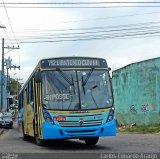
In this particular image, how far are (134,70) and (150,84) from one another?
307 cm

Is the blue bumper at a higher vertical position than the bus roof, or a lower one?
lower

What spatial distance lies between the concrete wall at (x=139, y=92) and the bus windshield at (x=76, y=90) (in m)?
17.2

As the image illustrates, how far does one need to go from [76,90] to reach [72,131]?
1483 mm

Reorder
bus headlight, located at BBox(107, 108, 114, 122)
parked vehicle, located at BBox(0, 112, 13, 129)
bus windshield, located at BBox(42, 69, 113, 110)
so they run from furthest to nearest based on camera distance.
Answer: parked vehicle, located at BBox(0, 112, 13, 129) → bus headlight, located at BBox(107, 108, 114, 122) → bus windshield, located at BBox(42, 69, 113, 110)

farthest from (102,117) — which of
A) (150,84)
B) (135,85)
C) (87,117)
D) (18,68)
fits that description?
(18,68)

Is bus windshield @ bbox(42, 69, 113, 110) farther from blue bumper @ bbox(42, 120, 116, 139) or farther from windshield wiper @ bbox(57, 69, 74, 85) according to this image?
blue bumper @ bbox(42, 120, 116, 139)

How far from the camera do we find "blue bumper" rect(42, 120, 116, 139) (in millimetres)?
15445

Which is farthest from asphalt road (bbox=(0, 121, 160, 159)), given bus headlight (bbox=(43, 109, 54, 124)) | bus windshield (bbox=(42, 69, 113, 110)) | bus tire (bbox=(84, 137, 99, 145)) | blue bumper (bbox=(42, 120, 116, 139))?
bus windshield (bbox=(42, 69, 113, 110))

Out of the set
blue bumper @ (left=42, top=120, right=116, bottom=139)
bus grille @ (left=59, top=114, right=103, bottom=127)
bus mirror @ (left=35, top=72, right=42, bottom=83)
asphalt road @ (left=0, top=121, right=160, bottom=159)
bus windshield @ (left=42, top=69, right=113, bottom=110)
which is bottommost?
asphalt road @ (left=0, top=121, right=160, bottom=159)

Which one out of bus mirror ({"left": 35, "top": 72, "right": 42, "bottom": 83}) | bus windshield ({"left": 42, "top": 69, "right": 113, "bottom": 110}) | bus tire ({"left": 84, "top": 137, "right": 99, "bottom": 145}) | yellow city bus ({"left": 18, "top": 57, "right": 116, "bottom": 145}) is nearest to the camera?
yellow city bus ({"left": 18, "top": 57, "right": 116, "bottom": 145})

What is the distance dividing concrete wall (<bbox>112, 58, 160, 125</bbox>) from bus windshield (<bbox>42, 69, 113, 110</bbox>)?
17169 millimetres

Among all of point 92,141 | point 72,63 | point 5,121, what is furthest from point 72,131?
point 5,121

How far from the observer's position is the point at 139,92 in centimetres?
3603

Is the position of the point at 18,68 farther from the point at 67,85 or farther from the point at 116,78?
the point at 67,85
